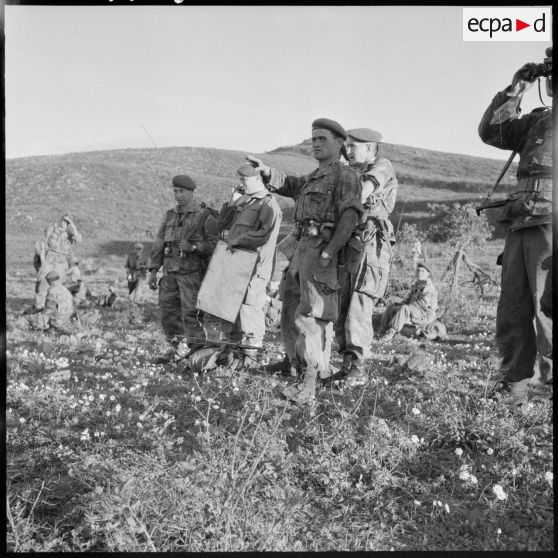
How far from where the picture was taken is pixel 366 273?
536cm

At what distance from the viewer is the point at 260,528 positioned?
301cm

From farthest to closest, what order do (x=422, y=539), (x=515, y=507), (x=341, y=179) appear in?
1. (x=341, y=179)
2. (x=515, y=507)
3. (x=422, y=539)

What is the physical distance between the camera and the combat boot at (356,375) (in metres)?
4.97

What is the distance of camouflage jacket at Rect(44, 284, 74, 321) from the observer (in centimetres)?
1052

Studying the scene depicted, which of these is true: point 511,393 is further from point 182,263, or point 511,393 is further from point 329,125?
point 182,263

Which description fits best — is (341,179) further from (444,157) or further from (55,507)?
(444,157)

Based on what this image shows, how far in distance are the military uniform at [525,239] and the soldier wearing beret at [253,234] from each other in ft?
7.68

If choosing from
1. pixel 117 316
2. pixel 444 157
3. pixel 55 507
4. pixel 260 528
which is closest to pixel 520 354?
pixel 260 528

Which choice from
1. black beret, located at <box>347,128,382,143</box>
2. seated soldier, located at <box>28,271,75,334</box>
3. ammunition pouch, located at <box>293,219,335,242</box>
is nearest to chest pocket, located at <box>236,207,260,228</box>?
black beret, located at <box>347,128,382,143</box>

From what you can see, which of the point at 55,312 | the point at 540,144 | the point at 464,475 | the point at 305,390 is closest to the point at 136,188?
the point at 55,312

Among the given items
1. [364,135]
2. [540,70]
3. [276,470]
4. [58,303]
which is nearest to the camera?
[276,470]

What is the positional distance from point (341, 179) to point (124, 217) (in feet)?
56.6

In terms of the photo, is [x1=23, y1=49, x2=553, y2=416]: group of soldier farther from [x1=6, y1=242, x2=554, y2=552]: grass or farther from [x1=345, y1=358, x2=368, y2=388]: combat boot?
[x1=6, y1=242, x2=554, y2=552]: grass

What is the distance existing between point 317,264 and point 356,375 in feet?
3.34
